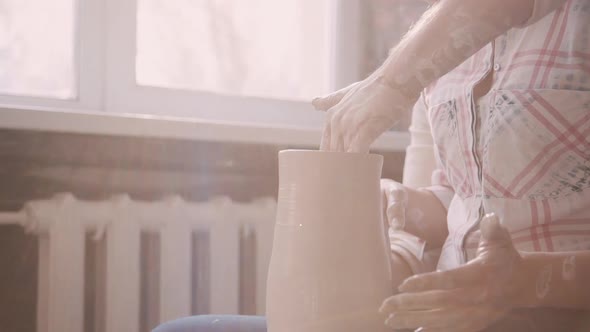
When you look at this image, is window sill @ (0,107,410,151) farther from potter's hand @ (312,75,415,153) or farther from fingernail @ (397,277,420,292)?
fingernail @ (397,277,420,292)

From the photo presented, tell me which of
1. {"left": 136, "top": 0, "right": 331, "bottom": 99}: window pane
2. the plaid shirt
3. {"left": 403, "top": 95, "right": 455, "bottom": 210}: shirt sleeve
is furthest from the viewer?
{"left": 136, "top": 0, "right": 331, "bottom": 99}: window pane

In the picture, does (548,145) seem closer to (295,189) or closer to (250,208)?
(295,189)

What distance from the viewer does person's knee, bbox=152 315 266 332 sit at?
0.53 m

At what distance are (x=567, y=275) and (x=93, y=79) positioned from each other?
3.48ft

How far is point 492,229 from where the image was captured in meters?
0.34

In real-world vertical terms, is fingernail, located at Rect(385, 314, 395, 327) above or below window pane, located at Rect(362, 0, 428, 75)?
below

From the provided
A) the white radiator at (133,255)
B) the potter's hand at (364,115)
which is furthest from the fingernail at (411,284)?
the white radiator at (133,255)

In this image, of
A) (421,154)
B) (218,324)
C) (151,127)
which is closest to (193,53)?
(151,127)

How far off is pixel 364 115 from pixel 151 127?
2.42 feet

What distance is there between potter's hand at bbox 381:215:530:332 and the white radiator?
82 centimetres

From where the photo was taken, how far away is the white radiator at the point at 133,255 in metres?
1.02

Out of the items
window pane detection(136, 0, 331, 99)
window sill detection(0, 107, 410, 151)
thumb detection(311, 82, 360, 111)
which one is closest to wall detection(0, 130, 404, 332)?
window sill detection(0, 107, 410, 151)

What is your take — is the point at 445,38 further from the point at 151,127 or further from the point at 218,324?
the point at 151,127

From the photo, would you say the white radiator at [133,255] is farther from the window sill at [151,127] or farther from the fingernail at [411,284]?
the fingernail at [411,284]
